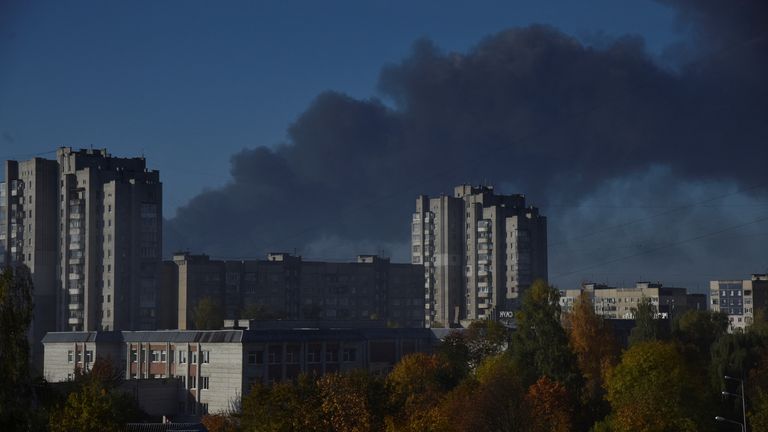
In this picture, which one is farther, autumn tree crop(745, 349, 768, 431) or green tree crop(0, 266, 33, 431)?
autumn tree crop(745, 349, 768, 431)

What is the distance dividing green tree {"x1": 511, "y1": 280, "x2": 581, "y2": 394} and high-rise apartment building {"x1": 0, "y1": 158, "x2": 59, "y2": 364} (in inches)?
2870

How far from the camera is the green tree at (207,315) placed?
136 metres

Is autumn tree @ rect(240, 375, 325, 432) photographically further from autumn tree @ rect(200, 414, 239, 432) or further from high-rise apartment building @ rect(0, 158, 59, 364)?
high-rise apartment building @ rect(0, 158, 59, 364)

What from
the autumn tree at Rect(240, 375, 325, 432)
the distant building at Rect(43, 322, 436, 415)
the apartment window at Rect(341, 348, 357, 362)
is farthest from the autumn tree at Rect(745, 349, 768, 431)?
the apartment window at Rect(341, 348, 357, 362)

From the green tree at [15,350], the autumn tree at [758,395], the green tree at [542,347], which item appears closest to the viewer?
the green tree at [15,350]

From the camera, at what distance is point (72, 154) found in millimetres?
146375

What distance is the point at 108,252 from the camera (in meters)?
138

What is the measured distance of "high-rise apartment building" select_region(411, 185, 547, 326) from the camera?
170 m

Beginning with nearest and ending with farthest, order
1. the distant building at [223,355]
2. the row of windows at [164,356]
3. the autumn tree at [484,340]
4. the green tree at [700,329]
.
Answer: the distant building at [223,355]
the row of windows at [164,356]
the autumn tree at [484,340]
the green tree at [700,329]

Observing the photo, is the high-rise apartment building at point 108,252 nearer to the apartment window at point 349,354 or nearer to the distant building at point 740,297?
the apartment window at point 349,354

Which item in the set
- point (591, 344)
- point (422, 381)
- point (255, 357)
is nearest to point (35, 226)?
point (255, 357)

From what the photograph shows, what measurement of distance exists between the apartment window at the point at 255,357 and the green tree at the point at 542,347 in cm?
2019

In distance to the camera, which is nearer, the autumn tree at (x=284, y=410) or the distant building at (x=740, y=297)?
the autumn tree at (x=284, y=410)

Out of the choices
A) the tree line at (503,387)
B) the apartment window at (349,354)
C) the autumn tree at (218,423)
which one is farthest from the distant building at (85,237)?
the autumn tree at (218,423)
